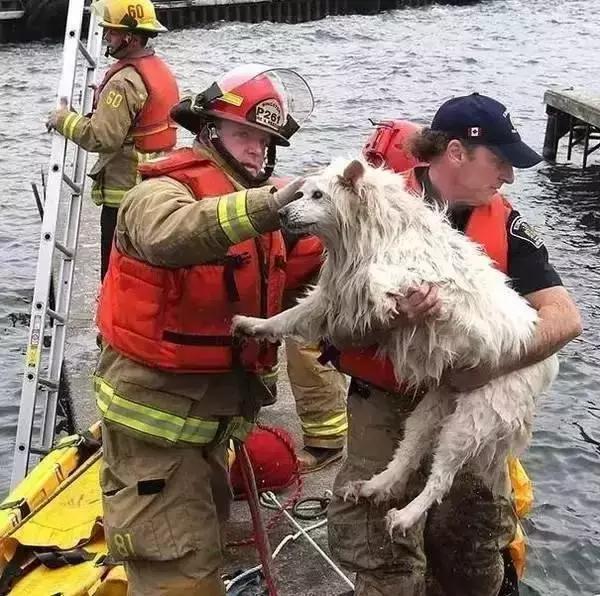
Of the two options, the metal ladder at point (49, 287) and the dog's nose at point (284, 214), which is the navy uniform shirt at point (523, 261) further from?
the metal ladder at point (49, 287)

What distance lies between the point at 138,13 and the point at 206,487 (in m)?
4.36

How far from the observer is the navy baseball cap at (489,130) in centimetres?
371

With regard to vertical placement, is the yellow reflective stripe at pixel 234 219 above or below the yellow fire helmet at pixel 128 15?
below

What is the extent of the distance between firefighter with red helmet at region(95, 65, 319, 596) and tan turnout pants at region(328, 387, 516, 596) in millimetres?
531

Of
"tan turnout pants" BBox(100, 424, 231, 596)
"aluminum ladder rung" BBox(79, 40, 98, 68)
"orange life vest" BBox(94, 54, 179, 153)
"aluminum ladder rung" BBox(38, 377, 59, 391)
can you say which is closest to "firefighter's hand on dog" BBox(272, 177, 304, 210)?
"tan turnout pants" BBox(100, 424, 231, 596)

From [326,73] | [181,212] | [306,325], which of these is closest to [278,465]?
[306,325]

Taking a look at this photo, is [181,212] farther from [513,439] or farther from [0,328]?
[0,328]

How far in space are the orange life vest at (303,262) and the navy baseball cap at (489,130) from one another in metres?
0.87

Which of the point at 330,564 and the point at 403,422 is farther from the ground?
the point at 403,422

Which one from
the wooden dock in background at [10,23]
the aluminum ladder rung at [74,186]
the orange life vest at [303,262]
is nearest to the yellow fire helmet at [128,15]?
the aluminum ladder rung at [74,186]

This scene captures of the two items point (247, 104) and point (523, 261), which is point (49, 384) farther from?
point (523, 261)

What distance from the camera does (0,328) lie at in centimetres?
1075

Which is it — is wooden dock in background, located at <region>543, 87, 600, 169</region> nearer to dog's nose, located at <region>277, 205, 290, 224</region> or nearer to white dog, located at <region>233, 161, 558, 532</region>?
white dog, located at <region>233, 161, 558, 532</region>

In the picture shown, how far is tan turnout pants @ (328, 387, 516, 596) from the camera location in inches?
156
